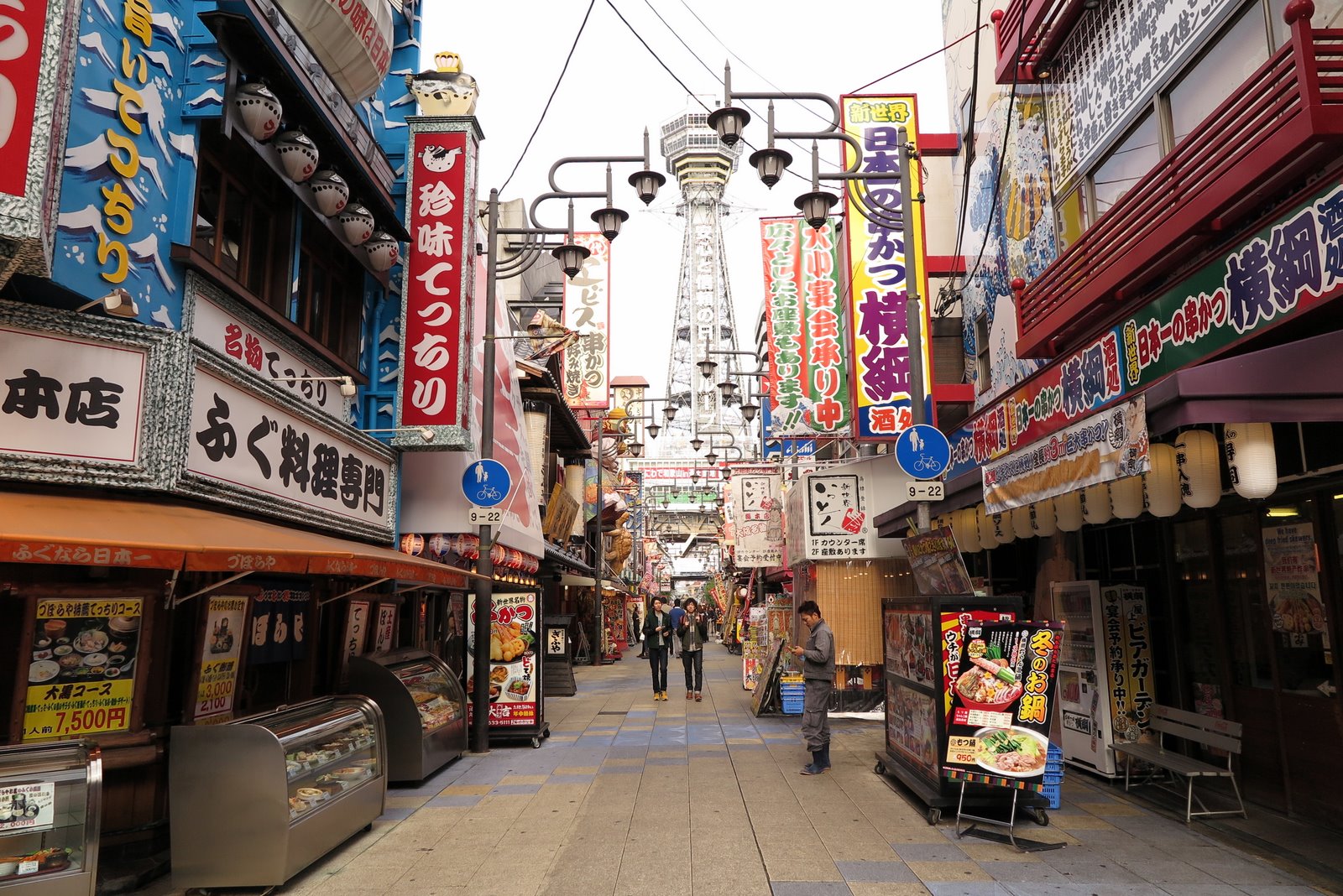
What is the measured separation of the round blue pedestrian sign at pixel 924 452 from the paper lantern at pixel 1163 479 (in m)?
2.76

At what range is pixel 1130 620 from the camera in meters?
10.1

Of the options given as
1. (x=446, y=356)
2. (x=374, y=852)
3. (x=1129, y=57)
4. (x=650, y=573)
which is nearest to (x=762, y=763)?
(x=374, y=852)

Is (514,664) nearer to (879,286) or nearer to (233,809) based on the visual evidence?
(233,809)

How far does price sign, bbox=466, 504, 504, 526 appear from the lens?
12.6 metres

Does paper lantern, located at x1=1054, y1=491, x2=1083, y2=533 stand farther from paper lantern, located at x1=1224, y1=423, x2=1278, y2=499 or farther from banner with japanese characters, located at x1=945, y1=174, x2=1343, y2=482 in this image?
paper lantern, located at x1=1224, y1=423, x2=1278, y2=499

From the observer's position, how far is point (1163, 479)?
767 centimetres

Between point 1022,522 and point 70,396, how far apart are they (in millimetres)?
9967

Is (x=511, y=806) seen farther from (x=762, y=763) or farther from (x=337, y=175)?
(x=337, y=175)

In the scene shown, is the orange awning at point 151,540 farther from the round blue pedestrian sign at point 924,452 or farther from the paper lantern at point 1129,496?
the paper lantern at point 1129,496

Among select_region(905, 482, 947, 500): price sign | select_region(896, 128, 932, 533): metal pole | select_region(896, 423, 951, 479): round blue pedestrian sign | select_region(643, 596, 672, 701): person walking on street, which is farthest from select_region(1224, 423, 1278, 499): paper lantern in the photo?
select_region(643, 596, 672, 701): person walking on street

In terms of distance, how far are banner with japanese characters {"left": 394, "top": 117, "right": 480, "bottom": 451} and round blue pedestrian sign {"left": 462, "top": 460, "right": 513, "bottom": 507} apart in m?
0.51

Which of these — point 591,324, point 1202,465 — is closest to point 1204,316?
point 1202,465

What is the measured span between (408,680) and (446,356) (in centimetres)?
421

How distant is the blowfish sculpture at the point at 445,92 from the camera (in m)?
12.5
